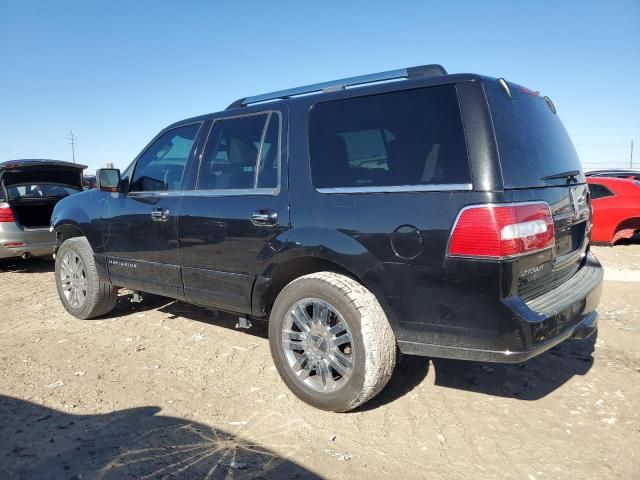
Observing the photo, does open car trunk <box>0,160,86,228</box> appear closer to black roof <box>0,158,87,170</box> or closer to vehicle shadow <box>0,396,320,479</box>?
black roof <box>0,158,87,170</box>

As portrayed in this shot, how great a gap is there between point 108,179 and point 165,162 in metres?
0.64

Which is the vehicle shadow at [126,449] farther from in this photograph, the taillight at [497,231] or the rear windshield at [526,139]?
the rear windshield at [526,139]

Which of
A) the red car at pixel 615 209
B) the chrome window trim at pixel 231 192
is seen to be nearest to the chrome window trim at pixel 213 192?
the chrome window trim at pixel 231 192

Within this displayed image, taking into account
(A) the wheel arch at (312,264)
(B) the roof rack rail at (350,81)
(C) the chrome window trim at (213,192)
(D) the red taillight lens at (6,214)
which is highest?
(B) the roof rack rail at (350,81)

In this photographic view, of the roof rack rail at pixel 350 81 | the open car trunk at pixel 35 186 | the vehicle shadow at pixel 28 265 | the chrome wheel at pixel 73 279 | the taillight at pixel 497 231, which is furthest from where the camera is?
the vehicle shadow at pixel 28 265

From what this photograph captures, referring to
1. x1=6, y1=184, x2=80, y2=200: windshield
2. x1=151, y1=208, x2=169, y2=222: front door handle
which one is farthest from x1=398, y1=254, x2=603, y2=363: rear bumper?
x1=6, y1=184, x2=80, y2=200: windshield

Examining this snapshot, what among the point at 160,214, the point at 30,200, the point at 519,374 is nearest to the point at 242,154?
the point at 160,214

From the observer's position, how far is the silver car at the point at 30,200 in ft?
23.8

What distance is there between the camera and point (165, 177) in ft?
14.0

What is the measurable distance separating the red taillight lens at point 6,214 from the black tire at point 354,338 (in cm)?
602

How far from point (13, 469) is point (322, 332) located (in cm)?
181

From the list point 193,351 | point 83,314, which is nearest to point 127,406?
point 193,351

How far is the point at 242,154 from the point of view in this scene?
3.69 meters

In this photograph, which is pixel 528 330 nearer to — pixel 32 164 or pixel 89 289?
pixel 89 289
